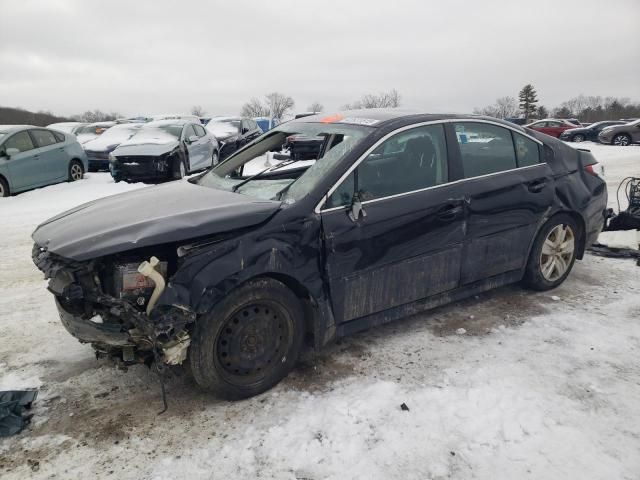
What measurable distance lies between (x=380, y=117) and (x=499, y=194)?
1149 mm

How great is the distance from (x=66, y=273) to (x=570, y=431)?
289 cm

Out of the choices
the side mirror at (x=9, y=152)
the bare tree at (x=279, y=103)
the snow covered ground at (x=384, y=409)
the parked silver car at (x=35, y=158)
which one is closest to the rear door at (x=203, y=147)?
the parked silver car at (x=35, y=158)

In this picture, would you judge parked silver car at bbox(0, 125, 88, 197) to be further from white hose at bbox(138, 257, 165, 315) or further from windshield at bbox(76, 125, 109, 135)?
white hose at bbox(138, 257, 165, 315)

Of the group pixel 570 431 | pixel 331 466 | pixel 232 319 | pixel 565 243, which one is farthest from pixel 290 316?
pixel 565 243

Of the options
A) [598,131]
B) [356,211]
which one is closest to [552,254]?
[356,211]

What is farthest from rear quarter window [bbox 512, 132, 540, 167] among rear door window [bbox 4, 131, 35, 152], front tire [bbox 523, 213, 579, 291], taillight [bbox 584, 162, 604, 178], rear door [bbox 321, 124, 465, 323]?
rear door window [bbox 4, 131, 35, 152]

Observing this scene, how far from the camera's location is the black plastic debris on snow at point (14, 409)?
2.70 meters

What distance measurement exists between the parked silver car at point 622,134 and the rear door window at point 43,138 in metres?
24.1

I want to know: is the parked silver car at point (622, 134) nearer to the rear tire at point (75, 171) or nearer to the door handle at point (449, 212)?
the rear tire at point (75, 171)

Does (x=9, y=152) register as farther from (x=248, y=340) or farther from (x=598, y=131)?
(x=598, y=131)

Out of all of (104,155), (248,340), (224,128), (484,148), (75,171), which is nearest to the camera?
(248,340)

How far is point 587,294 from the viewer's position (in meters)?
4.48

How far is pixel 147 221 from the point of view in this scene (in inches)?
112

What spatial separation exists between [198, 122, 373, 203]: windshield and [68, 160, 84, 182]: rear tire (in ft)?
30.4
